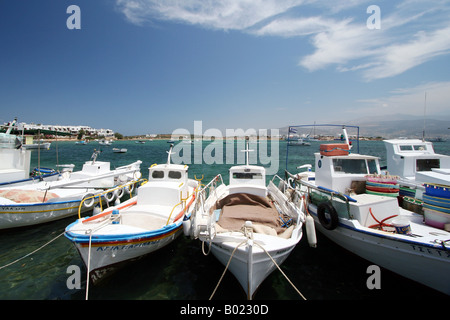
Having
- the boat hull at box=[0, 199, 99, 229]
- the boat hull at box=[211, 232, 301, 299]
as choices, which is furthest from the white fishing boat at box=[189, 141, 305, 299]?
the boat hull at box=[0, 199, 99, 229]

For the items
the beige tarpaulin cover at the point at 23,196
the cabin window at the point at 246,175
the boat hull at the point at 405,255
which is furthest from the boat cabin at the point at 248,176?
the beige tarpaulin cover at the point at 23,196

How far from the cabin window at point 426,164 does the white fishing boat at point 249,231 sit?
26.6 feet

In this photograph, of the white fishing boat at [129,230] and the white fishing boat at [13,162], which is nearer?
the white fishing boat at [129,230]

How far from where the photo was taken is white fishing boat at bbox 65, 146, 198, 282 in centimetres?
604

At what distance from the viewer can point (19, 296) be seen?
5.93 m

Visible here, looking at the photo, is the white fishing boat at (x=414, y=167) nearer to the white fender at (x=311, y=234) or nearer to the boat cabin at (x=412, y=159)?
the boat cabin at (x=412, y=159)

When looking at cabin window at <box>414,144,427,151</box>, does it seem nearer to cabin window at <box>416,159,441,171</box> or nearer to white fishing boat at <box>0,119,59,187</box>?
cabin window at <box>416,159,441,171</box>

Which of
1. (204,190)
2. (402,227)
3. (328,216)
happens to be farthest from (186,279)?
(402,227)

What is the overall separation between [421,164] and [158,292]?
14.4 metres

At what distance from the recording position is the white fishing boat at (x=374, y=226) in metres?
5.41
